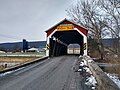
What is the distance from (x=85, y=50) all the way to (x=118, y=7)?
7048 mm

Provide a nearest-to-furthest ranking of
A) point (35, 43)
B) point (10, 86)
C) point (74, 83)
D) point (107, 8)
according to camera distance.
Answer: point (10, 86) → point (74, 83) → point (107, 8) → point (35, 43)

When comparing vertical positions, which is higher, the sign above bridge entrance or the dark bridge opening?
the sign above bridge entrance

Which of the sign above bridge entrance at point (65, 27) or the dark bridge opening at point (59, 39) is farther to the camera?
the dark bridge opening at point (59, 39)

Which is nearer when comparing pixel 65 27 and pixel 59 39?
pixel 65 27

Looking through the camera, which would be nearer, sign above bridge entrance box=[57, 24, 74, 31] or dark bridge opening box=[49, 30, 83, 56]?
sign above bridge entrance box=[57, 24, 74, 31]

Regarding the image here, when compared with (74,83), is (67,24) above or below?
above

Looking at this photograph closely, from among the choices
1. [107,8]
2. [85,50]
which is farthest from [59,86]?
[107,8]

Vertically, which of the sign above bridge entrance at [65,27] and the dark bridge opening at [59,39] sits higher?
the sign above bridge entrance at [65,27]

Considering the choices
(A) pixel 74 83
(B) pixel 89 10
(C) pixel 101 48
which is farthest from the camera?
(B) pixel 89 10

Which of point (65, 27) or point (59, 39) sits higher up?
point (65, 27)

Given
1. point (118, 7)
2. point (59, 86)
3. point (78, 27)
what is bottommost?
point (59, 86)

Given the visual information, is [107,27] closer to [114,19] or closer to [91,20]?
[114,19]

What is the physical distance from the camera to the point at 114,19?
3053 centimetres

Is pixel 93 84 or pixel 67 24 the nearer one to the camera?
pixel 93 84
